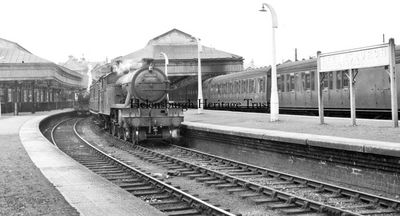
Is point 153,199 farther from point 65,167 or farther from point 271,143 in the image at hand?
point 271,143

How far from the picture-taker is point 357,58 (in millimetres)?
12508

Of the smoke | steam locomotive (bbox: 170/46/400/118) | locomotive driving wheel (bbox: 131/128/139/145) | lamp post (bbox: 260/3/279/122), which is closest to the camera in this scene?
steam locomotive (bbox: 170/46/400/118)

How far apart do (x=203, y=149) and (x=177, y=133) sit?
4.45 ft

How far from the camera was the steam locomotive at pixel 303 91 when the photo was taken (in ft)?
52.5

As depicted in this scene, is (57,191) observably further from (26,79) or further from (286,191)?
(26,79)

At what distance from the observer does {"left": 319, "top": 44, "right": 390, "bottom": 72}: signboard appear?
1190cm

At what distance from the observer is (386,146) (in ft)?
28.6

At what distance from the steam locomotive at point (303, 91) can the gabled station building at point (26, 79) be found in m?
13.6

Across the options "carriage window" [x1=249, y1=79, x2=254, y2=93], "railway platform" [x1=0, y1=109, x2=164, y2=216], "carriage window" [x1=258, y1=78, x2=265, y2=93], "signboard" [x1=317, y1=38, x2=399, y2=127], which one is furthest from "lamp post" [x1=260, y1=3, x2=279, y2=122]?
"carriage window" [x1=249, y1=79, x2=254, y2=93]

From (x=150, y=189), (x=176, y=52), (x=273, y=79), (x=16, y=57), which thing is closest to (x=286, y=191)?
(x=150, y=189)

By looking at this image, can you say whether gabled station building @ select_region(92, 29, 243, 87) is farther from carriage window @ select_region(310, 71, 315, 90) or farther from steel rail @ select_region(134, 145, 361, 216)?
steel rail @ select_region(134, 145, 361, 216)

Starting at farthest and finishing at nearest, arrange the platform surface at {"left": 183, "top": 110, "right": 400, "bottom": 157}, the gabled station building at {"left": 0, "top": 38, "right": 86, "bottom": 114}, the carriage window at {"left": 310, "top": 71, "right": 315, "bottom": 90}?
1. the gabled station building at {"left": 0, "top": 38, "right": 86, "bottom": 114}
2. the carriage window at {"left": 310, "top": 71, "right": 315, "bottom": 90}
3. the platform surface at {"left": 183, "top": 110, "right": 400, "bottom": 157}

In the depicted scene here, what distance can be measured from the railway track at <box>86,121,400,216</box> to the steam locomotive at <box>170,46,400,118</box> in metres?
6.64

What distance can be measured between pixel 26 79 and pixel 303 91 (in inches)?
913
